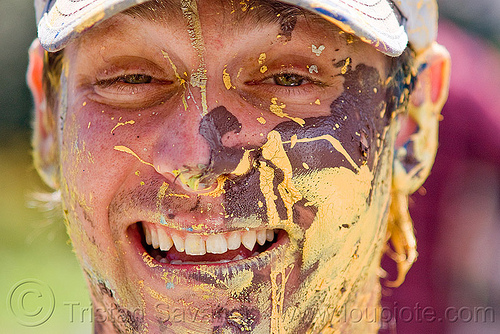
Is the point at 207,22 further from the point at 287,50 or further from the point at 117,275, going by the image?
the point at 117,275

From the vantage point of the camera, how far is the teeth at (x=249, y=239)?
159 cm

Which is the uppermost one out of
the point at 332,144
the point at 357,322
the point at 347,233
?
the point at 332,144

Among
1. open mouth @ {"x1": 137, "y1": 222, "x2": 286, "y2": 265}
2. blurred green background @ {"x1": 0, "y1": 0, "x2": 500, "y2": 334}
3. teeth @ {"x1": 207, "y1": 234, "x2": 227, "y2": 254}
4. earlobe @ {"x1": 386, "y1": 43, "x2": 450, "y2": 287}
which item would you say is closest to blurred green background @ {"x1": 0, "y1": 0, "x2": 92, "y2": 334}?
blurred green background @ {"x1": 0, "y1": 0, "x2": 500, "y2": 334}

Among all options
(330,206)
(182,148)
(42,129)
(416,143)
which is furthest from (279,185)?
(42,129)

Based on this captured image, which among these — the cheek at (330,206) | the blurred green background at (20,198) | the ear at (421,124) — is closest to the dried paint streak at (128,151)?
the cheek at (330,206)

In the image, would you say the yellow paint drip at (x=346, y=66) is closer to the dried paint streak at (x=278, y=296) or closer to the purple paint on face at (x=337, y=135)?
the purple paint on face at (x=337, y=135)

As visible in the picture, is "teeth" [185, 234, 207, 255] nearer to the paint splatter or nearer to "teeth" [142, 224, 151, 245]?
"teeth" [142, 224, 151, 245]

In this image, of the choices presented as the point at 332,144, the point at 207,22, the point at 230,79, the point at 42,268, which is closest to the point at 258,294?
the point at 332,144

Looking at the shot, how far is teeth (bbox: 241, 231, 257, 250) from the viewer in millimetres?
1590

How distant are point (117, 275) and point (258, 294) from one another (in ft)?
1.27

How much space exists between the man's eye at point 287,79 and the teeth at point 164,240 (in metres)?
0.48

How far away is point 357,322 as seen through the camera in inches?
75.5

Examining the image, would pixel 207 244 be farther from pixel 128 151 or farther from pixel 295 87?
pixel 295 87

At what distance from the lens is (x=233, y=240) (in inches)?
62.4
